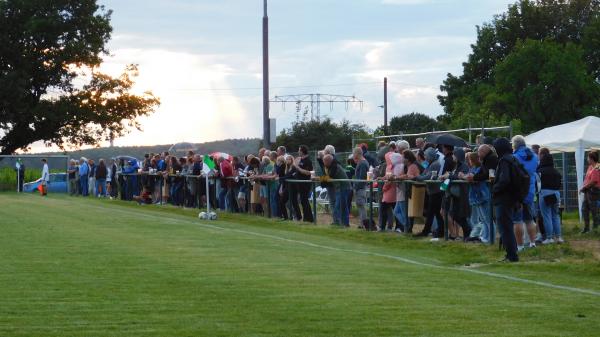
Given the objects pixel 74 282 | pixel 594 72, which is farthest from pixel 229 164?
pixel 594 72

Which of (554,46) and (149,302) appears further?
(554,46)

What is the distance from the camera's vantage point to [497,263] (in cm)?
1700

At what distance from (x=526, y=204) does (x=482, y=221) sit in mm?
1647

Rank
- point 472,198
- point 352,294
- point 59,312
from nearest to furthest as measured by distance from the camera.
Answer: point 59,312 < point 352,294 < point 472,198

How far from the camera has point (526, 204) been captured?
1800 cm

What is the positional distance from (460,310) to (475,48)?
6962 centimetres

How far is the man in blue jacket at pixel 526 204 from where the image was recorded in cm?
1803

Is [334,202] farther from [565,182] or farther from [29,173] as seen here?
[29,173]

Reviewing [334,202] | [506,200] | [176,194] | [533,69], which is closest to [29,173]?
[176,194]

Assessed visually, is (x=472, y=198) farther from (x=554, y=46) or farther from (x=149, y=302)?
(x=554, y=46)

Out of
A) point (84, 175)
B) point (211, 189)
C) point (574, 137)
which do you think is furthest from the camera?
point (84, 175)

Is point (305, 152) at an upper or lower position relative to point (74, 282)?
upper

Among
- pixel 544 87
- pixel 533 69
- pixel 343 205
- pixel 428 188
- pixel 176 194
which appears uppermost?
pixel 533 69

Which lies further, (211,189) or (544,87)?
(544,87)
